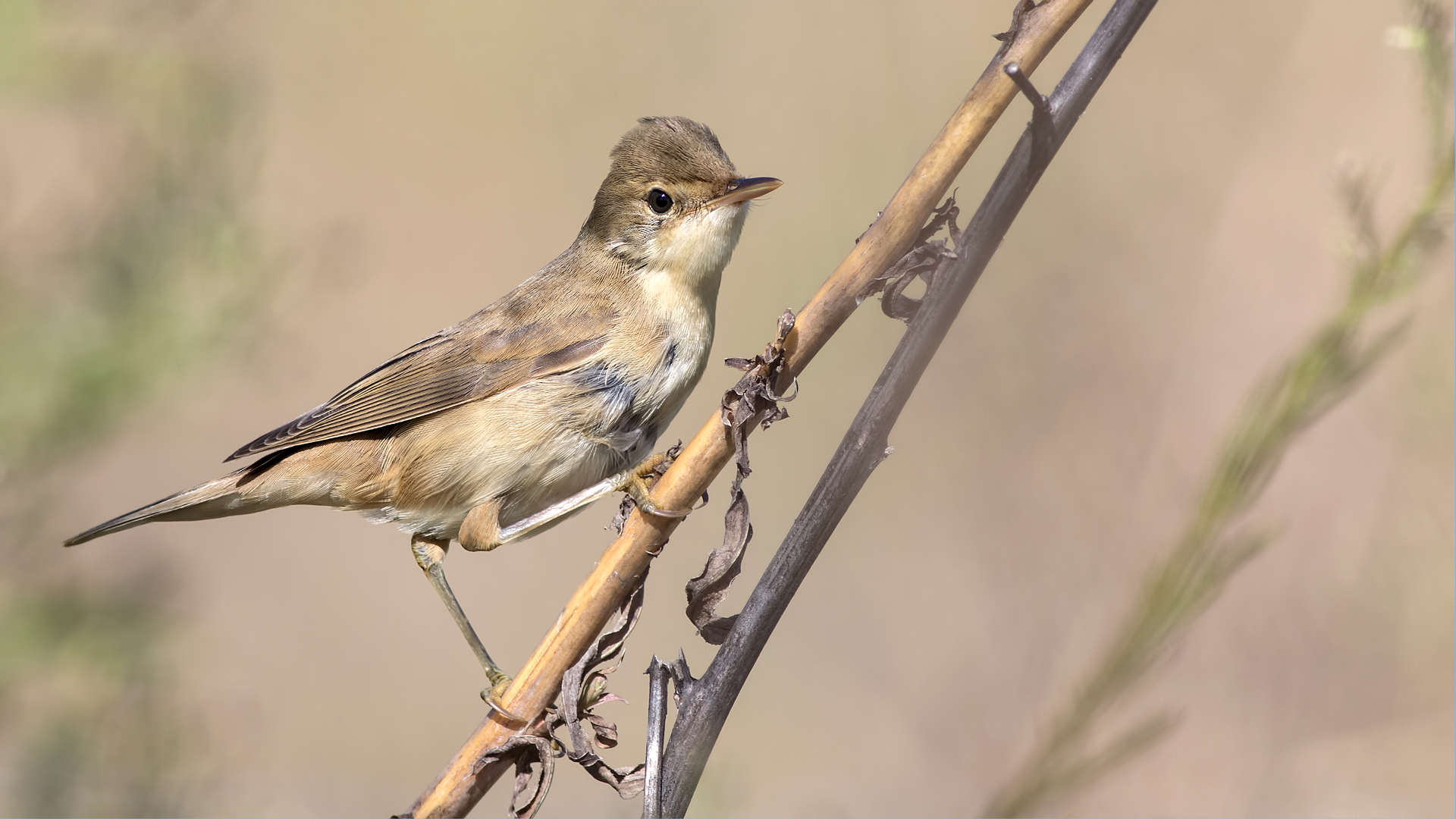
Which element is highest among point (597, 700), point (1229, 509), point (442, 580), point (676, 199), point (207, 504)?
point (676, 199)

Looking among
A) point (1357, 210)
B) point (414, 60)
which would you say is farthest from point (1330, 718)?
point (414, 60)

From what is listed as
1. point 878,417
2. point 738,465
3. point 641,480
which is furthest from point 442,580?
point 878,417

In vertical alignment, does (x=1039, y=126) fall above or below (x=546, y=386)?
below

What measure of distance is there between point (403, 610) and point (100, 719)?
1.87 meters

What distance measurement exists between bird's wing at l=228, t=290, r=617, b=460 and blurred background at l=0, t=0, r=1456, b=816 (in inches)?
21.3

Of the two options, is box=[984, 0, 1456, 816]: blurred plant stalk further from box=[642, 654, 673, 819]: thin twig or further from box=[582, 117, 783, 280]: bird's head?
box=[582, 117, 783, 280]: bird's head

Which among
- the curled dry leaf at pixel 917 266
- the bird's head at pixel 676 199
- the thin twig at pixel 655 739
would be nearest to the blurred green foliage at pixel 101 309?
the bird's head at pixel 676 199

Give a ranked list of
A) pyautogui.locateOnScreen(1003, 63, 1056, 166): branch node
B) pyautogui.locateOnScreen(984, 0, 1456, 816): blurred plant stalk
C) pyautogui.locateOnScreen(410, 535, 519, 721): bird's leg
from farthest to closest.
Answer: pyautogui.locateOnScreen(410, 535, 519, 721): bird's leg, pyautogui.locateOnScreen(1003, 63, 1056, 166): branch node, pyautogui.locateOnScreen(984, 0, 1456, 816): blurred plant stalk

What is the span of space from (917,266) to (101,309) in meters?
2.97

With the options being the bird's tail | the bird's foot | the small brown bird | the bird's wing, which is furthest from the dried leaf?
the bird's tail

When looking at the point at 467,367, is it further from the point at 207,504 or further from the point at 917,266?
the point at 917,266

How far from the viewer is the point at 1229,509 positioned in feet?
2.52

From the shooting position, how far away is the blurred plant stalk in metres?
0.75

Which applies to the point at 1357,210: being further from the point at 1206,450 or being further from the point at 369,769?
the point at 369,769
